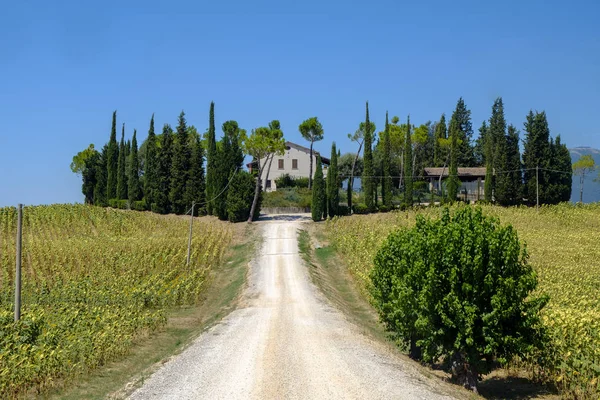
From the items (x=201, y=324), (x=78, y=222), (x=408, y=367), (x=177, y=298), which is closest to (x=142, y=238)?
(x=78, y=222)

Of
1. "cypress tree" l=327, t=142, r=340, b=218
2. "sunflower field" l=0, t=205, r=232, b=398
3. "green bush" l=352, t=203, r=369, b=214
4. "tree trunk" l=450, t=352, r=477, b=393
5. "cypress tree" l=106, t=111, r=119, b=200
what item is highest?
"cypress tree" l=106, t=111, r=119, b=200

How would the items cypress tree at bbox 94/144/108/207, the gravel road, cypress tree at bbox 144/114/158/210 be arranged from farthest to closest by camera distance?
cypress tree at bbox 94/144/108/207
cypress tree at bbox 144/114/158/210
the gravel road

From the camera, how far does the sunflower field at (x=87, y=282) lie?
64.1 feet

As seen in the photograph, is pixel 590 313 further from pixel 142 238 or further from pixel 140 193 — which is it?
pixel 140 193

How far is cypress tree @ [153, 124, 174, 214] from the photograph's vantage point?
69562mm

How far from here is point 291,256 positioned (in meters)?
45.3

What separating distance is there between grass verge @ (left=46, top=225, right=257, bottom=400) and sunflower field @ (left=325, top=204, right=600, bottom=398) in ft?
25.9

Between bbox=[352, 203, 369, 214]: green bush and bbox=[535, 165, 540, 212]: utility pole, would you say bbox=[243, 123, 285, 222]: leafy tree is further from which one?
bbox=[535, 165, 540, 212]: utility pole

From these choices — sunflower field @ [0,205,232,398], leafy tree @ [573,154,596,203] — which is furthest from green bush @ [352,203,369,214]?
leafy tree @ [573,154,596,203]

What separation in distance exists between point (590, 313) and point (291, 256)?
83.4 feet

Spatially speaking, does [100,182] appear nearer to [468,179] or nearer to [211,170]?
[211,170]

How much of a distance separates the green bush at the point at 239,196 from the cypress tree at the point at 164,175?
1156 centimetres

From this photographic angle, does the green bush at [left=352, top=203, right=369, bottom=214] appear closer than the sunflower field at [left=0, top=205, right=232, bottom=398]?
No

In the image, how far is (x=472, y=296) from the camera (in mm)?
18891
